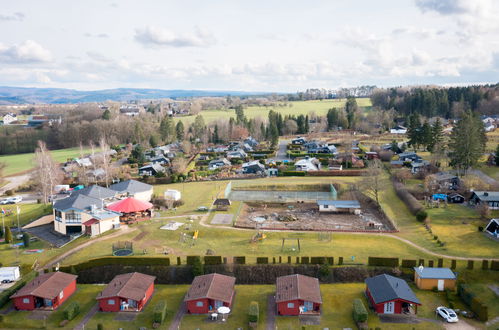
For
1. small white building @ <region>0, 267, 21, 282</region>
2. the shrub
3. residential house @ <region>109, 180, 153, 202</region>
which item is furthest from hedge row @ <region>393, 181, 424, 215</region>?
small white building @ <region>0, 267, 21, 282</region>

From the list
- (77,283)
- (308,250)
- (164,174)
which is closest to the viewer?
(77,283)

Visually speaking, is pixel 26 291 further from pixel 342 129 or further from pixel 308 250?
pixel 342 129

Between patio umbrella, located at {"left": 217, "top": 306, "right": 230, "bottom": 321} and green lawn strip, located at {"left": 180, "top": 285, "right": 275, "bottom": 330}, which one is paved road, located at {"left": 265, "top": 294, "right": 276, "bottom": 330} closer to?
green lawn strip, located at {"left": 180, "top": 285, "right": 275, "bottom": 330}

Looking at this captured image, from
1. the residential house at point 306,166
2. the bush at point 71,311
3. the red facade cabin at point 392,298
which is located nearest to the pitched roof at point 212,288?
the bush at point 71,311

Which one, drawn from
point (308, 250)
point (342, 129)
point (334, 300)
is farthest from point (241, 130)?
point (334, 300)

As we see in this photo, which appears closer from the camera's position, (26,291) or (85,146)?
(26,291)

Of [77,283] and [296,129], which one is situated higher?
[296,129]

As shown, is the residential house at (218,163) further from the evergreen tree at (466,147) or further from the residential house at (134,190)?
Result: the evergreen tree at (466,147)
